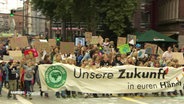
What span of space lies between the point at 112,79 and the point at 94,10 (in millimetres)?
26734

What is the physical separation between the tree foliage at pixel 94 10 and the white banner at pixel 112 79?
23850 millimetres

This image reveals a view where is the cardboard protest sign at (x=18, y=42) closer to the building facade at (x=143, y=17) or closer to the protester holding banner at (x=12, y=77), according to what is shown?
the protester holding banner at (x=12, y=77)

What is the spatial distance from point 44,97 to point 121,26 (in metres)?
26.3

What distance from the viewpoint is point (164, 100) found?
14.5m

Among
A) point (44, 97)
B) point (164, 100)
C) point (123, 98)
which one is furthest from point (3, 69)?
point (164, 100)

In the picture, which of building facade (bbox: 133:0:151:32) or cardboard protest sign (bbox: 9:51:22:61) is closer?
cardboard protest sign (bbox: 9:51:22:61)

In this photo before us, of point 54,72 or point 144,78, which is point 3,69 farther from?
point 144,78

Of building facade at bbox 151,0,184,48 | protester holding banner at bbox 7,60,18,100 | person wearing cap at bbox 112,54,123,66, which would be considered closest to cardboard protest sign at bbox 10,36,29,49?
protester holding banner at bbox 7,60,18,100

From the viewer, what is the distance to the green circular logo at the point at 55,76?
14.7 meters

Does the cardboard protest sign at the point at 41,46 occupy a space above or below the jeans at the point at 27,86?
above

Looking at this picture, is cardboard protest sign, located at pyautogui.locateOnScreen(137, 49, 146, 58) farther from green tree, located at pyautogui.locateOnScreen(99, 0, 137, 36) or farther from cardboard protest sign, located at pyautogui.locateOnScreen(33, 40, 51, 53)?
green tree, located at pyautogui.locateOnScreen(99, 0, 137, 36)

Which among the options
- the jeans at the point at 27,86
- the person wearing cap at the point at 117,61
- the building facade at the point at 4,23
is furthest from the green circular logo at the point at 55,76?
the building facade at the point at 4,23

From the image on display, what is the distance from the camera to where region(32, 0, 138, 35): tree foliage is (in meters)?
39.9

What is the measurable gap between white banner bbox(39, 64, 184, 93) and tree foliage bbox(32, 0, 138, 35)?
939 inches
